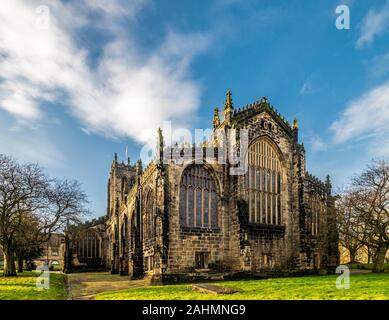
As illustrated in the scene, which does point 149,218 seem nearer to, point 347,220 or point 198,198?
point 198,198

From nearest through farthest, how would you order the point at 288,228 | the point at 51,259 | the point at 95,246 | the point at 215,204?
1. the point at 215,204
2. the point at 288,228
3. the point at 95,246
4. the point at 51,259

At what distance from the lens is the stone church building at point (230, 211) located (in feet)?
91.0

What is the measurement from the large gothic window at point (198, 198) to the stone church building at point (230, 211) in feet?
0.26

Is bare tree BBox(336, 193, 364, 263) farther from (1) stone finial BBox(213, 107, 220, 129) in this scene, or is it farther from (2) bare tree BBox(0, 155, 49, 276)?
(2) bare tree BBox(0, 155, 49, 276)

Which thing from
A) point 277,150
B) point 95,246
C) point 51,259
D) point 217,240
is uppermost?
point 277,150

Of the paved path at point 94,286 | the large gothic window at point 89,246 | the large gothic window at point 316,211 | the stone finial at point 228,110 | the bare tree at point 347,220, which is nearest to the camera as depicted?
the paved path at point 94,286

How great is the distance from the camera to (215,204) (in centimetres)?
3014

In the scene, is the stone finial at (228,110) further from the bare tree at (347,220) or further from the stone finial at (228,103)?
the bare tree at (347,220)

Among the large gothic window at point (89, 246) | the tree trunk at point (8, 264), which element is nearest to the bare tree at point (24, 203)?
the tree trunk at point (8, 264)

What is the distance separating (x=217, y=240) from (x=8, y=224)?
17.5m

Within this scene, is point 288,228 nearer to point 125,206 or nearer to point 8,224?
point 125,206

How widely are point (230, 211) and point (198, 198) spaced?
291 centimetres

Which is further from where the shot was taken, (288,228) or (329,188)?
(329,188)
